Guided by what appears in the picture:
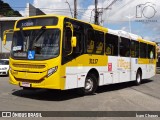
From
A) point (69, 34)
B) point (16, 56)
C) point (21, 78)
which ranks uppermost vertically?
point (69, 34)

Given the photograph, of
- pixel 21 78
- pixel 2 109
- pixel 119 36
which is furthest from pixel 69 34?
pixel 119 36

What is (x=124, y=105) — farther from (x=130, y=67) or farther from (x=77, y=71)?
(x=130, y=67)

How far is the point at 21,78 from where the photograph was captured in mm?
12586

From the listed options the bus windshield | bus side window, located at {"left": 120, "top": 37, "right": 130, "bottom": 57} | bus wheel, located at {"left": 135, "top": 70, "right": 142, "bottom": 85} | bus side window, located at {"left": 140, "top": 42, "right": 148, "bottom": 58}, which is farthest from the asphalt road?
bus side window, located at {"left": 140, "top": 42, "right": 148, "bottom": 58}

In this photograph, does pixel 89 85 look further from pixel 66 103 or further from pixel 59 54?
pixel 59 54

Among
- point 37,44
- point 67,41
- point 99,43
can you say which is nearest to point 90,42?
point 99,43

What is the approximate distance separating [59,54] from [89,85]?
2869 mm

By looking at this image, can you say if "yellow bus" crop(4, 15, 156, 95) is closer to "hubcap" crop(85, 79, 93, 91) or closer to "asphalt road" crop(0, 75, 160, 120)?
"hubcap" crop(85, 79, 93, 91)

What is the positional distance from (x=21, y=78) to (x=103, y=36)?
4567mm

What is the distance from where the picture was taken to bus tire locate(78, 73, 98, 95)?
1377 centimetres

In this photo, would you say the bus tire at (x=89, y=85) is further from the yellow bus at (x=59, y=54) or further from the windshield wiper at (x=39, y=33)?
the windshield wiper at (x=39, y=33)

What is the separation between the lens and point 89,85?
14.3 m

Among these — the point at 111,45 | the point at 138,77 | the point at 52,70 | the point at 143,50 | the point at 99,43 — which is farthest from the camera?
the point at 143,50

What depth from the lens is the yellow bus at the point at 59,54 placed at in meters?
12.0
